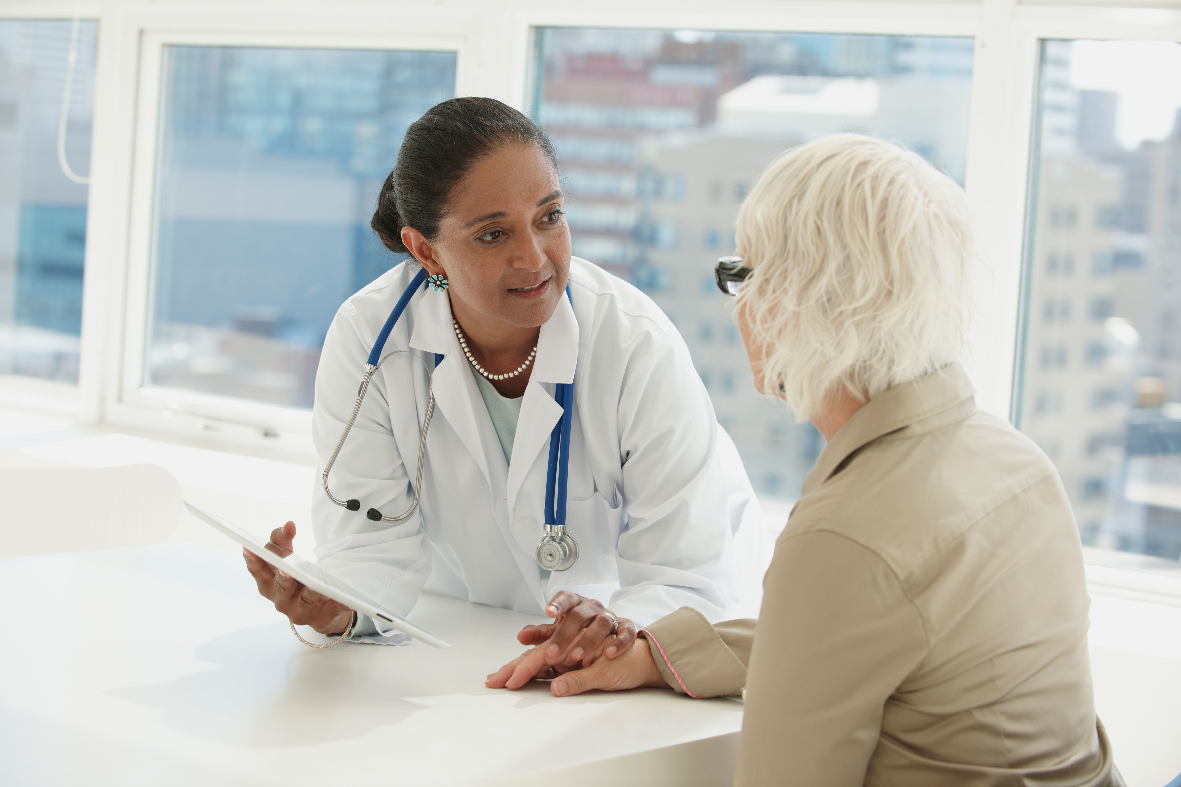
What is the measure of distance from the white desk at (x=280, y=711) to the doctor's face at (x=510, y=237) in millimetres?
510

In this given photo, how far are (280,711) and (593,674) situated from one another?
377 mm

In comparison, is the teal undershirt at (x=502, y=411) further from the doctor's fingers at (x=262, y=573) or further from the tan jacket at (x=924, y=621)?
the tan jacket at (x=924, y=621)

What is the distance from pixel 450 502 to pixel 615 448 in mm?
310

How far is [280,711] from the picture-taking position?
1.19 meters

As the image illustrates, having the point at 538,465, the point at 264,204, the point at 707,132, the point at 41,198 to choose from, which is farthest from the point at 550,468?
the point at 41,198

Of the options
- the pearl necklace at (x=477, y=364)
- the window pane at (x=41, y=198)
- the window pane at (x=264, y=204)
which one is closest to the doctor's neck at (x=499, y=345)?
Answer: the pearl necklace at (x=477, y=364)

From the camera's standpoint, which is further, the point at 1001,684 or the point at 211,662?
the point at 211,662

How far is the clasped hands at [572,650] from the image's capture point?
4.21 feet

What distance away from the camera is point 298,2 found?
2.78 m

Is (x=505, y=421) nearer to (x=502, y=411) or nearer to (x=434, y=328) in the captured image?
(x=502, y=411)

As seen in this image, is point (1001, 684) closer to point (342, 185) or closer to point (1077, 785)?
point (1077, 785)

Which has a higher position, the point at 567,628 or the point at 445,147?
the point at 445,147

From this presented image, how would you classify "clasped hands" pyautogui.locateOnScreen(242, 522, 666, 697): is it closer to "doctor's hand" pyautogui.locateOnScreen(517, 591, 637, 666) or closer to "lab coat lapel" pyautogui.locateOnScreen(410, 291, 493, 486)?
"doctor's hand" pyautogui.locateOnScreen(517, 591, 637, 666)

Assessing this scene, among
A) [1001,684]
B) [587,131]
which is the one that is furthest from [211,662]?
[587,131]
